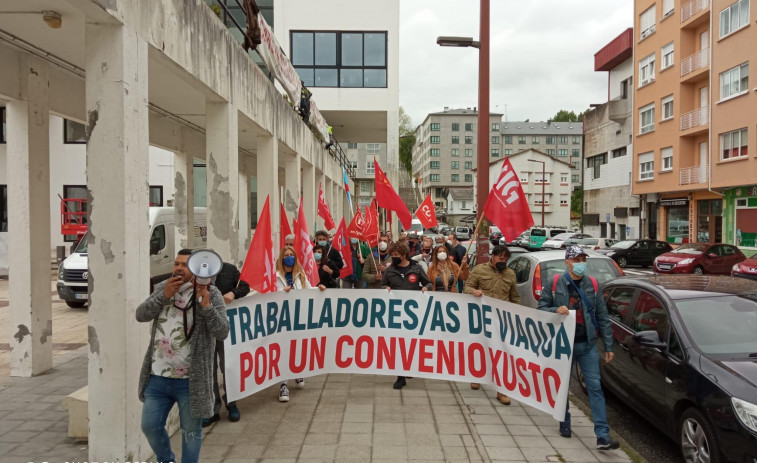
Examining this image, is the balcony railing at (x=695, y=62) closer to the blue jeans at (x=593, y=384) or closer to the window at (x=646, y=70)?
the window at (x=646, y=70)

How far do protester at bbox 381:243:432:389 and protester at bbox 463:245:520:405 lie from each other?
607mm

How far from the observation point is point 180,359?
3830mm

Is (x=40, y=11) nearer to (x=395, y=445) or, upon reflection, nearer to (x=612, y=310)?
(x=395, y=445)

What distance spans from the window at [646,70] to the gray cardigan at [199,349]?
131 ft

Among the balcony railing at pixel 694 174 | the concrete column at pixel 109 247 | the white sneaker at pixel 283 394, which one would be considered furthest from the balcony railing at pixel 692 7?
the concrete column at pixel 109 247

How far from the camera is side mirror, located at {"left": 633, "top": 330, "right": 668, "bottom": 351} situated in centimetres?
509

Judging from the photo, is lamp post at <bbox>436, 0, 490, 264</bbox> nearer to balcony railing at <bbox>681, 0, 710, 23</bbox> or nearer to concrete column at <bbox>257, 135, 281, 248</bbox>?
concrete column at <bbox>257, 135, 281, 248</bbox>

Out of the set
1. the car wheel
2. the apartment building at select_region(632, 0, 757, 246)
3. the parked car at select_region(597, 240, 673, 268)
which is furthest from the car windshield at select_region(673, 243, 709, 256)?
the car wheel

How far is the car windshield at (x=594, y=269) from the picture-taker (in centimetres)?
914

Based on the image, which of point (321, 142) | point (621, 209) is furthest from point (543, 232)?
point (321, 142)

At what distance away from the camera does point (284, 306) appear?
6.39 m

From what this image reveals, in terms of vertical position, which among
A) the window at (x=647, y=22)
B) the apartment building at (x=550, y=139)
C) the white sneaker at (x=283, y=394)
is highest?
the apartment building at (x=550, y=139)

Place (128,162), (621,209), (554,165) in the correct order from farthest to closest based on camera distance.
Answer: (554,165)
(621,209)
(128,162)

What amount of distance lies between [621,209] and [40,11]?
43.3 meters
